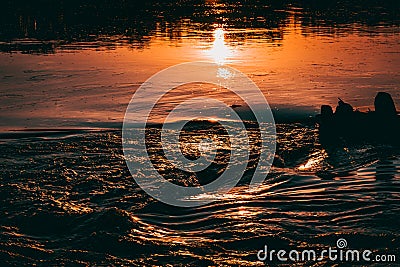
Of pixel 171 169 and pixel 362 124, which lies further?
pixel 362 124

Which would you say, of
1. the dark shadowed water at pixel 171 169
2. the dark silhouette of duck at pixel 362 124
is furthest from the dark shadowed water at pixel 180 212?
the dark silhouette of duck at pixel 362 124

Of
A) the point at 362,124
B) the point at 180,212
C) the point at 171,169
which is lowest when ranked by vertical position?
the point at 180,212

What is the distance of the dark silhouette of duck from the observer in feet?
46.6

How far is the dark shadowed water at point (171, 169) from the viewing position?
845 centimetres

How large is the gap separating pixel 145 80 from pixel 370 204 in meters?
13.3

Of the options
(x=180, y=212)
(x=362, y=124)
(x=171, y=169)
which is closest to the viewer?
(x=180, y=212)

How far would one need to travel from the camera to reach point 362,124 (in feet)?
47.3

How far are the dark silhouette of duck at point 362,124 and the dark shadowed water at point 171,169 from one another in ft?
1.50

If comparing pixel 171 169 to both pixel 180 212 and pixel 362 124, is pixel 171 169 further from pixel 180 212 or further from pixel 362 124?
pixel 362 124

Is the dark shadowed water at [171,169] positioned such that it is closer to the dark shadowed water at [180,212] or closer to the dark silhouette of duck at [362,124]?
the dark shadowed water at [180,212]

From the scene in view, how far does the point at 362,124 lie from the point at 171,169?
5.23 metres

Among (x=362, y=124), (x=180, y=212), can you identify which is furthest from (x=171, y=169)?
(x=362, y=124)

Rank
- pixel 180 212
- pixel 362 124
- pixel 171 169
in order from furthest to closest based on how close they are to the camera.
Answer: pixel 362 124
pixel 171 169
pixel 180 212

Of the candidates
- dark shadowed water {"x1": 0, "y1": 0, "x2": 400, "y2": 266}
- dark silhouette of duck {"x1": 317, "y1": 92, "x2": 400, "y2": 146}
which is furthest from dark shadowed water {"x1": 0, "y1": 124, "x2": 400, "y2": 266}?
dark silhouette of duck {"x1": 317, "y1": 92, "x2": 400, "y2": 146}
